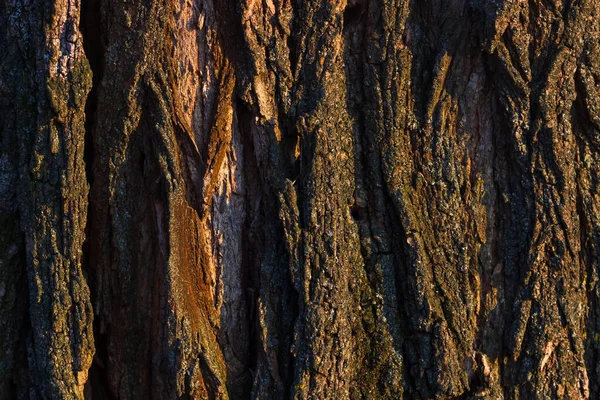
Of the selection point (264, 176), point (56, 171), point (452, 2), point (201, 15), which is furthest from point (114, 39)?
point (452, 2)

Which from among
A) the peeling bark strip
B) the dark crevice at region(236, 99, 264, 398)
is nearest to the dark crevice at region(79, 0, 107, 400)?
the peeling bark strip

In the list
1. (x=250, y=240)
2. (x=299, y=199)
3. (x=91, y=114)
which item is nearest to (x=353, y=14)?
(x=299, y=199)

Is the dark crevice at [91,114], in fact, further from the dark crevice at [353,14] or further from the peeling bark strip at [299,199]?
the dark crevice at [353,14]

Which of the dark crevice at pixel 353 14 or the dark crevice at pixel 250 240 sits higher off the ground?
the dark crevice at pixel 353 14

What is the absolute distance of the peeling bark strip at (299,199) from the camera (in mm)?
2641

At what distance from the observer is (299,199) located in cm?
269

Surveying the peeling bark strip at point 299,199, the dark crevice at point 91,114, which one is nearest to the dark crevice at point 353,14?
the peeling bark strip at point 299,199

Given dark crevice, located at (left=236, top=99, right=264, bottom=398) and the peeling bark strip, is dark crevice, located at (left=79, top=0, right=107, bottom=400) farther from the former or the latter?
dark crevice, located at (left=236, top=99, right=264, bottom=398)

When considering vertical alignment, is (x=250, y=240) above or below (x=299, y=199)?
below

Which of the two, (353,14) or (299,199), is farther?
(353,14)

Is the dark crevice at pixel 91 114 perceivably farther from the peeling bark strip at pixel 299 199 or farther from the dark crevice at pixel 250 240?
the dark crevice at pixel 250 240

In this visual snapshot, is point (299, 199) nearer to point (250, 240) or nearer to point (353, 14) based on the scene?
point (250, 240)

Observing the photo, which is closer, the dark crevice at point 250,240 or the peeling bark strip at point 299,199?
the peeling bark strip at point 299,199

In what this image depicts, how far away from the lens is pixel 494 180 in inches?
112
